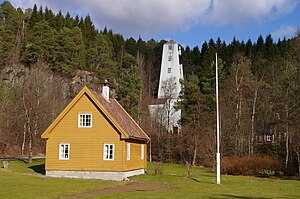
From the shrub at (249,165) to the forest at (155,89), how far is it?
84 cm

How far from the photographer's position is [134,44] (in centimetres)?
9212

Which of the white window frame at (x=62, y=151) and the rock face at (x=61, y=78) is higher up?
the rock face at (x=61, y=78)

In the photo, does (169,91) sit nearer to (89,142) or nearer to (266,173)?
(266,173)

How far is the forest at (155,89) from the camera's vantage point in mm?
44531

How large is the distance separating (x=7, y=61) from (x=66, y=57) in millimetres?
10191

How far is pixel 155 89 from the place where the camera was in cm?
8125

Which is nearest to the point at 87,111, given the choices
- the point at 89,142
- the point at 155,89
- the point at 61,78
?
the point at 89,142

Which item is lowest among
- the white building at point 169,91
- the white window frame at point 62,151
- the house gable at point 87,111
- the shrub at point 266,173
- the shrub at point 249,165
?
the shrub at point 266,173

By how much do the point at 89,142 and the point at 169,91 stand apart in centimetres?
3240

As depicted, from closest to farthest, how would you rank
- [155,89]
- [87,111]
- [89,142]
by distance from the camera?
[89,142]
[87,111]
[155,89]

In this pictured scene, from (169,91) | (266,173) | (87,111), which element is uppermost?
(169,91)

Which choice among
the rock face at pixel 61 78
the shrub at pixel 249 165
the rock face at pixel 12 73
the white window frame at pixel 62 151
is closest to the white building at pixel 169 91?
the rock face at pixel 61 78

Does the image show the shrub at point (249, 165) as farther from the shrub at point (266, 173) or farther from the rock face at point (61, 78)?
the rock face at point (61, 78)

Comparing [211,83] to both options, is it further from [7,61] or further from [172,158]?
[7,61]
